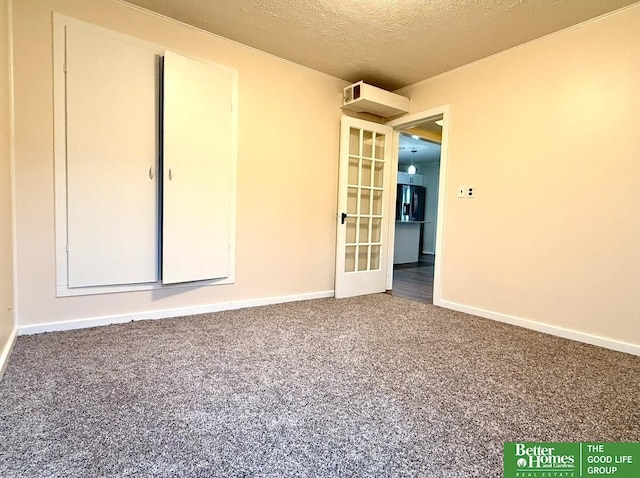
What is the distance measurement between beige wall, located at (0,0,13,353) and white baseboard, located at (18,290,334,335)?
0.26m

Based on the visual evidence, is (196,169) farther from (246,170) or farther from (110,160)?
(110,160)

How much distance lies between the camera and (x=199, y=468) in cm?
112

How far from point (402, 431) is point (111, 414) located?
1.21 metres

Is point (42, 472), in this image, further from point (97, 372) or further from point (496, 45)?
point (496, 45)

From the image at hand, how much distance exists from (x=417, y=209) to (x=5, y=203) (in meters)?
7.98

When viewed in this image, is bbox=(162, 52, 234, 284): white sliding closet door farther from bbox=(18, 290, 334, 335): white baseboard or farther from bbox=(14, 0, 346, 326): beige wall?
bbox=(18, 290, 334, 335): white baseboard

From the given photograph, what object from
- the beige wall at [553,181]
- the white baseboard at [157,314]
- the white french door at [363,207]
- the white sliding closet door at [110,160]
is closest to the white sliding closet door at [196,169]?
the white sliding closet door at [110,160]

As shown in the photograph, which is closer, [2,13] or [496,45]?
[2,13]

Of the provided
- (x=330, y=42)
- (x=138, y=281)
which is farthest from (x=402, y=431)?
(x=330, y=42)

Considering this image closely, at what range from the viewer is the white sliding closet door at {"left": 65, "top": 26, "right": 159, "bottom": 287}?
2.38 metres

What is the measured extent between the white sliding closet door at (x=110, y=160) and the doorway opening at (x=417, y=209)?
8.80 feet

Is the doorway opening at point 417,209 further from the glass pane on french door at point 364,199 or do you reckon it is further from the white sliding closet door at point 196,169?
the white sliding closet door at point 196,169

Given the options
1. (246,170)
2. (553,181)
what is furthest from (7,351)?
(553,181)

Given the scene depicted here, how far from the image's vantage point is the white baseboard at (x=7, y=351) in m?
1.74
